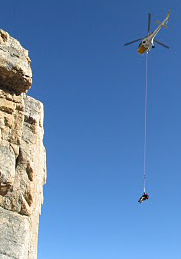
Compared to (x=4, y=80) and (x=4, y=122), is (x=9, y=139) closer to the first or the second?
(x=4, y=122)

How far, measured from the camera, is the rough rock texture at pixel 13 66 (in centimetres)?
1864

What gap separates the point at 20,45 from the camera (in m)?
20.1

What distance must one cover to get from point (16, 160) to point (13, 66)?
5279 millimetres

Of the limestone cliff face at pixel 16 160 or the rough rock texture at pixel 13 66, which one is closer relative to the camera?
the limestone cliff face at pixel 16 160

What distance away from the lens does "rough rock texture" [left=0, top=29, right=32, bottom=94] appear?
61.2ft

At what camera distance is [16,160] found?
1950 cm

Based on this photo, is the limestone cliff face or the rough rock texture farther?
the rough rock texture

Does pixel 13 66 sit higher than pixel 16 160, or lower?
higher

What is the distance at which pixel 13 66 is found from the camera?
1870cm

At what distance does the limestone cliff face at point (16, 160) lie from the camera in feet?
57.5

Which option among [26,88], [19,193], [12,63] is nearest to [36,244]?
[19,193]

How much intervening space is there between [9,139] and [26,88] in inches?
124

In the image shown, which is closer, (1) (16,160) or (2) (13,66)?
(2) (13,66)

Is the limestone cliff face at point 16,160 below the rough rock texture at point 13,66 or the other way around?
below
